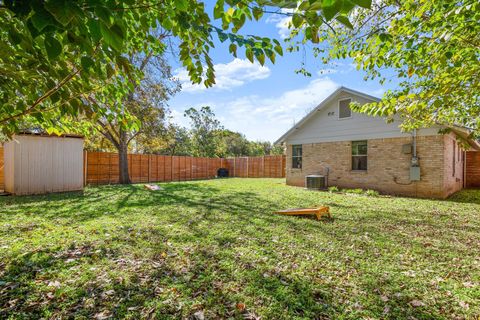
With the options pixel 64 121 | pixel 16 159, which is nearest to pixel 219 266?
pixel 64 121

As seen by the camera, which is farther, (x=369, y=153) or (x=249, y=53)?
(x=369, y=153)

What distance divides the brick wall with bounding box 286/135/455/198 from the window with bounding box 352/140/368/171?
0.22 meters

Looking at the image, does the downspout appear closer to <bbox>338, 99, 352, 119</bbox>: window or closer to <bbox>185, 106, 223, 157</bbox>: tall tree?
<bbox>338, 99, 352, 119</bbox>: window

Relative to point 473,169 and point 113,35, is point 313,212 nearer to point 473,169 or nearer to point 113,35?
point 113,35

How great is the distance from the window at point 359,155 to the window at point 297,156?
3.14m

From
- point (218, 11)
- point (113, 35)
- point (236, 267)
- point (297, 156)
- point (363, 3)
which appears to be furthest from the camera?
point (297, 156)

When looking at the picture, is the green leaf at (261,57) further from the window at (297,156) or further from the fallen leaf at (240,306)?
the window at (297,156)

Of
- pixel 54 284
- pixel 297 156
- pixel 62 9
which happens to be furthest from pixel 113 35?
pixel 297 156

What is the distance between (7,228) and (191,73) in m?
4.99

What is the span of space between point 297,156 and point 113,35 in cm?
1346

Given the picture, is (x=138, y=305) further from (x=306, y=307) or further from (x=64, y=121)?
(x=64, y=121)

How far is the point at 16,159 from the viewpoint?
8500 mm

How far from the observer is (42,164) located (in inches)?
358

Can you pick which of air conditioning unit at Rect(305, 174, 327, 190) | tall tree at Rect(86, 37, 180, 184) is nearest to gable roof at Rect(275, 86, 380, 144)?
air conditioning unit at Rect(305, 174, 327, 190)
